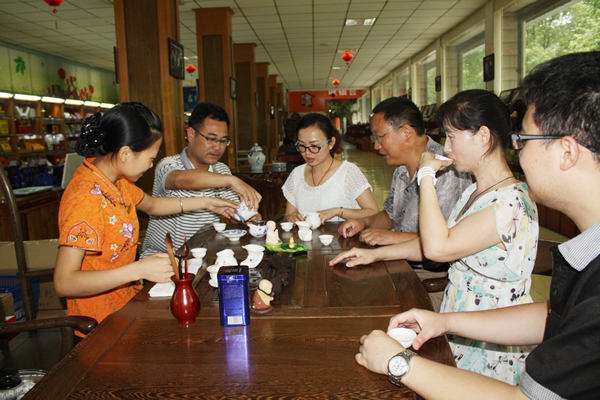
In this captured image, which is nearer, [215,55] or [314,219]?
[314,219]

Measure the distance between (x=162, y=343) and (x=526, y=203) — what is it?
4.24 ft

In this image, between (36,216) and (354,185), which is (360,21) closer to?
(354,185)

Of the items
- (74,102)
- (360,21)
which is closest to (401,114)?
(360,21)

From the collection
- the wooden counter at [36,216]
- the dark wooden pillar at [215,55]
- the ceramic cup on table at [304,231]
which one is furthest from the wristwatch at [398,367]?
the dark wooden pillar at [215,55]

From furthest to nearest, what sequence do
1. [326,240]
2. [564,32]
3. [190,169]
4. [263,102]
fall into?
[263,102]
[564,32]
[190,169]
[326,240]

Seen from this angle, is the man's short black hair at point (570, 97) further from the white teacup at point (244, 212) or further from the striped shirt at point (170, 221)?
the striped shirt at point (170, 221)

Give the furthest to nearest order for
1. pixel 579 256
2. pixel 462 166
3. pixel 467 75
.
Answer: pixel 467 75
pixel 462 166
pixel 579 256

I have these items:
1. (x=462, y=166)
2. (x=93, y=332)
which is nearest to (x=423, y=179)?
(x=462, y=166)

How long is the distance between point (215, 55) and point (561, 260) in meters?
8.01

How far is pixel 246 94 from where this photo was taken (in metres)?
11.2

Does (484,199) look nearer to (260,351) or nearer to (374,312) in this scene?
(374,312)

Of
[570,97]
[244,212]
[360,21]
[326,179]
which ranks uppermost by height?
[360,21]

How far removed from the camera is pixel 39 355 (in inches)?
72.8

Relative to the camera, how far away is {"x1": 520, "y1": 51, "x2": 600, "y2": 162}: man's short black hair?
84 centimetres
